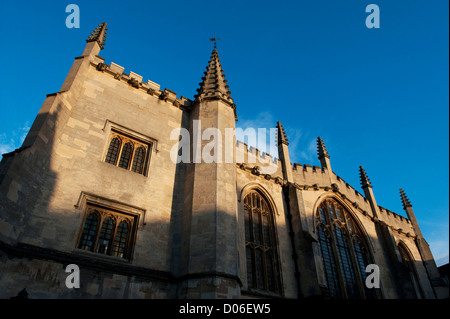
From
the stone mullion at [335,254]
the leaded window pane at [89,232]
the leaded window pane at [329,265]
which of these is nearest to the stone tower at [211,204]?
the leaded window pane at [89,232]

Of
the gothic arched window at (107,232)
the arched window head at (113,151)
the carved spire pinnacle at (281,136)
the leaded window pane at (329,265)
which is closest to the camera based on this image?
the gothic arched window at (107,232)

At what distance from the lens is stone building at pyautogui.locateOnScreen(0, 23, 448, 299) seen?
771cm

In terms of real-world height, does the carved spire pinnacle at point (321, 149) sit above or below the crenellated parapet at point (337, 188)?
above

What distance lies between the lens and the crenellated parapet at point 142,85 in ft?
39.6

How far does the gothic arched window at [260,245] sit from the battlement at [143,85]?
4.89m

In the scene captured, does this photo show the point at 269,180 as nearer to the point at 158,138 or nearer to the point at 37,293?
the point at 158,138

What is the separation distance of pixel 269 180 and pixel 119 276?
319 inches

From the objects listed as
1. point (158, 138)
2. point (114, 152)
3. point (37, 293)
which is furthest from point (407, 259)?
point (37, 293)

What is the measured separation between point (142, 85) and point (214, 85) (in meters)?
3.21

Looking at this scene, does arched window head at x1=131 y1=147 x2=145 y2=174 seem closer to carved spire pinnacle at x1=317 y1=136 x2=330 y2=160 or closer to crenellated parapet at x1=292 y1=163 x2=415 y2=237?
crenellated parapet at x1=292 y1=163 x2=415 y2=237

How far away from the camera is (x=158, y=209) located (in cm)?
1005

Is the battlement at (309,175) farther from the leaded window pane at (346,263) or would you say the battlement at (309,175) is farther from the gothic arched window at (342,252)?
the leaded window pane at (346,263)

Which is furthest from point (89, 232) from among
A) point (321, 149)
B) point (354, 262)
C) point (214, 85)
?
point (321, 149)

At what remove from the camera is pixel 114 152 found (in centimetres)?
1057
